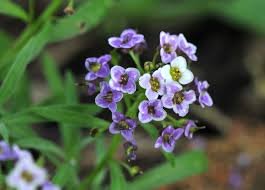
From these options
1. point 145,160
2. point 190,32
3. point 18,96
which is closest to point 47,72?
point 18,96

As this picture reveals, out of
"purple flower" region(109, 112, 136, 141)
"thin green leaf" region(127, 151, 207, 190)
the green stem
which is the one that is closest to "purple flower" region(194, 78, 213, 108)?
"purple flower" region(109, 112, 136, 141)

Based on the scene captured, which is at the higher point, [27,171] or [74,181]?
[27,171]

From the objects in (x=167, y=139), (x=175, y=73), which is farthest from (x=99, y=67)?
(x=167, y=139)

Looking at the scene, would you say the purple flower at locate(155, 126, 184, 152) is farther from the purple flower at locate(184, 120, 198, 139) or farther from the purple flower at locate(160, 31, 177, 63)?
the purple flower at locate(160, 31, 177, 63)

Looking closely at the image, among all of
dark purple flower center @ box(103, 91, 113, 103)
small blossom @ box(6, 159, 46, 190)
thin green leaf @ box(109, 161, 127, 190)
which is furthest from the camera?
thin green leaf @ box(109, 161, 127, 190)

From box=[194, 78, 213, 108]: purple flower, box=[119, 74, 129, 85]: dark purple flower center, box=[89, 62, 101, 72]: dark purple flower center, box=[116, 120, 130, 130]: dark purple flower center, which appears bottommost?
box=[116, 120, 130, 130]: dark purple flower center

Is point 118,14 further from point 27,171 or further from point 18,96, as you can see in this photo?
point 27,171
